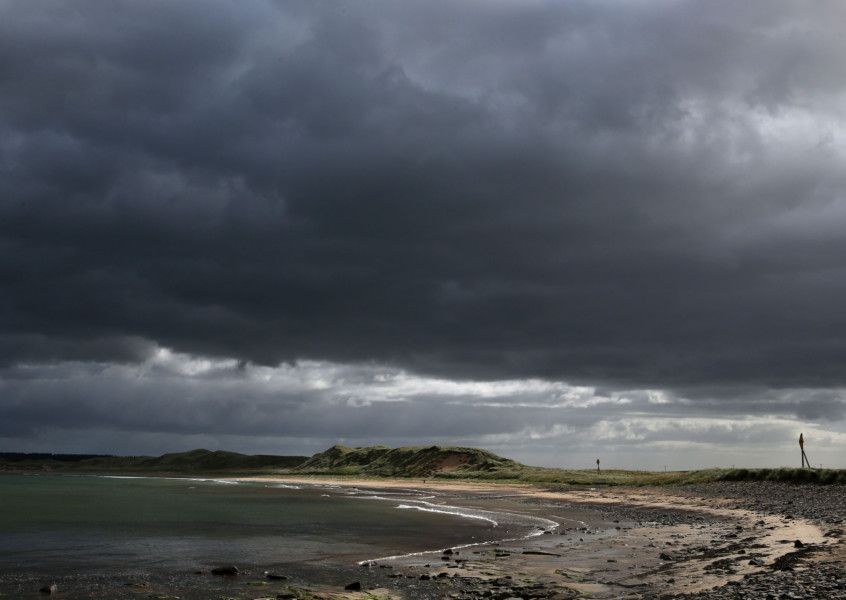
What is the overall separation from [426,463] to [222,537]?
12566cm

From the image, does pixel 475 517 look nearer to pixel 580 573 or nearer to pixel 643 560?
pixel 643 560

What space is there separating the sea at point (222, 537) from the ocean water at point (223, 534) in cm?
5

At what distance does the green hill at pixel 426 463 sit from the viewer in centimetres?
15088

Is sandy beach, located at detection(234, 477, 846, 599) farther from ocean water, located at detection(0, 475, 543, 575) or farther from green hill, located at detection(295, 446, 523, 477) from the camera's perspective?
green hill, located at detection(295, 446, 523, 477)

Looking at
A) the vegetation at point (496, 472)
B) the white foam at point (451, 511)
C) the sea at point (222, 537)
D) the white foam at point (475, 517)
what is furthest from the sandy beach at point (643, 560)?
the vegetation at point (496, 472)

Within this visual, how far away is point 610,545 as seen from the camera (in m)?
33.8

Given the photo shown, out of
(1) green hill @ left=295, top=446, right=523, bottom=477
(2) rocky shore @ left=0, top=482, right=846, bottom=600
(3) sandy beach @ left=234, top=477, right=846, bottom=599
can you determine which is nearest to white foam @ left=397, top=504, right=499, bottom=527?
(3) sandy beach @ left=234, top=477, right=846, bottom=599

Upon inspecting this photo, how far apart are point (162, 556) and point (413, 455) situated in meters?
144

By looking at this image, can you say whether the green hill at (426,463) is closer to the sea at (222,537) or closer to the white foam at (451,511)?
the white foam at (451,511)

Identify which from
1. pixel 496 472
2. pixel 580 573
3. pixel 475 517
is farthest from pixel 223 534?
pixel 496 472

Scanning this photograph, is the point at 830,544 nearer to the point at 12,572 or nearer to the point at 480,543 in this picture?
the point at 480,543

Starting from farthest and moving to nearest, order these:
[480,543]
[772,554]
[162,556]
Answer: [480,543], [162,556], [772,554]

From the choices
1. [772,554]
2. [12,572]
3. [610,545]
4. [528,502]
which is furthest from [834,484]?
[12,572]

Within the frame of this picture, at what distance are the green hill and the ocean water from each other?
282 feet
